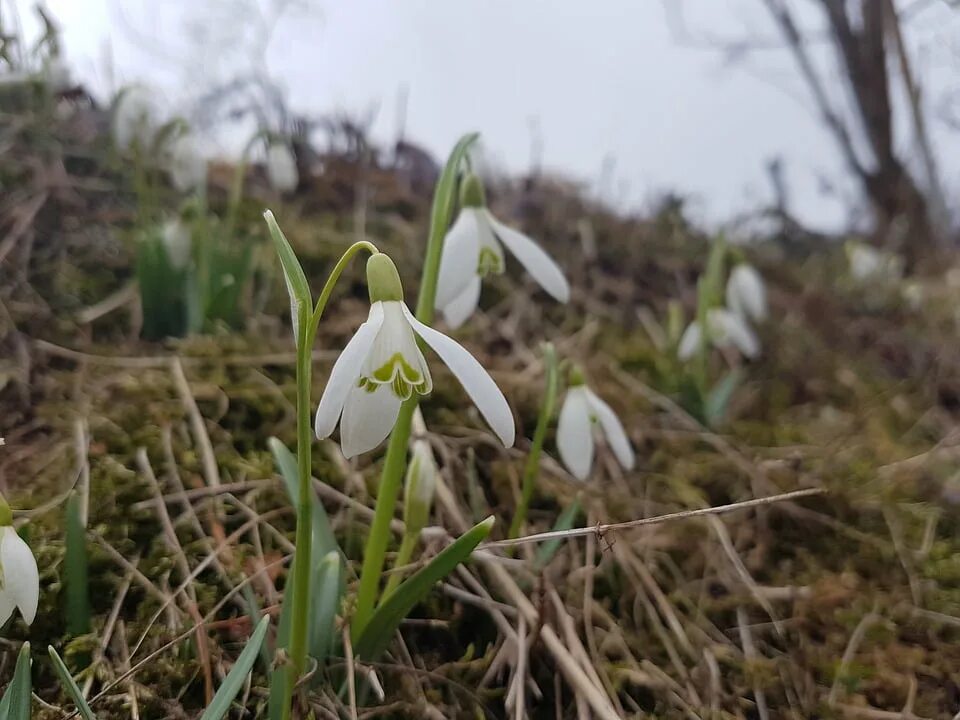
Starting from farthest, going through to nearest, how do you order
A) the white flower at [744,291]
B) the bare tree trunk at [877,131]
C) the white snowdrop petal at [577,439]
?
the bare tree trunk at [877,131] → the white flower at [744,291] → the white snowdrop petal at [577,439]

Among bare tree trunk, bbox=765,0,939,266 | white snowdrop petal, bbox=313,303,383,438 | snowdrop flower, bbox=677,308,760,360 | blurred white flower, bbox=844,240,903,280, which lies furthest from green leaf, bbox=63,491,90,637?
bare tree trunk, bbox=765,0,939,266

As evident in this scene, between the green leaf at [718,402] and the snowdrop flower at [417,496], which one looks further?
the green leaf at [718,402]

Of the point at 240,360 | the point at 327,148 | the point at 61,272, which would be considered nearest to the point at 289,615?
the point at 240,360

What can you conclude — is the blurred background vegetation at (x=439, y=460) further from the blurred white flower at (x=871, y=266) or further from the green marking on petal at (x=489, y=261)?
the blurred white flower at (x=871, y=266)

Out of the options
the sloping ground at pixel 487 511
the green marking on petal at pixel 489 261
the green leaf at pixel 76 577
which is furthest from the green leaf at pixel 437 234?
the green leaf at pixel 76 577

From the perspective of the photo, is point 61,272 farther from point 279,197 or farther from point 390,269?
point 390,269

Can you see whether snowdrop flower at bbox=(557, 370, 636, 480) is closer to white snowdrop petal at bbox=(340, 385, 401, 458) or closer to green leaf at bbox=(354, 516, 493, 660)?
green leaf at bbox=(354, 516, 493, 660)

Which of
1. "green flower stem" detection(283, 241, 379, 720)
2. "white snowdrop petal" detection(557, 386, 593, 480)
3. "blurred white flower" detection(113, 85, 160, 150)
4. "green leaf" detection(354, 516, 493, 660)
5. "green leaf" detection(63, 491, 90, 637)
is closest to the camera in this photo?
"green flower stem" detection(283, 241, 379, 720)
